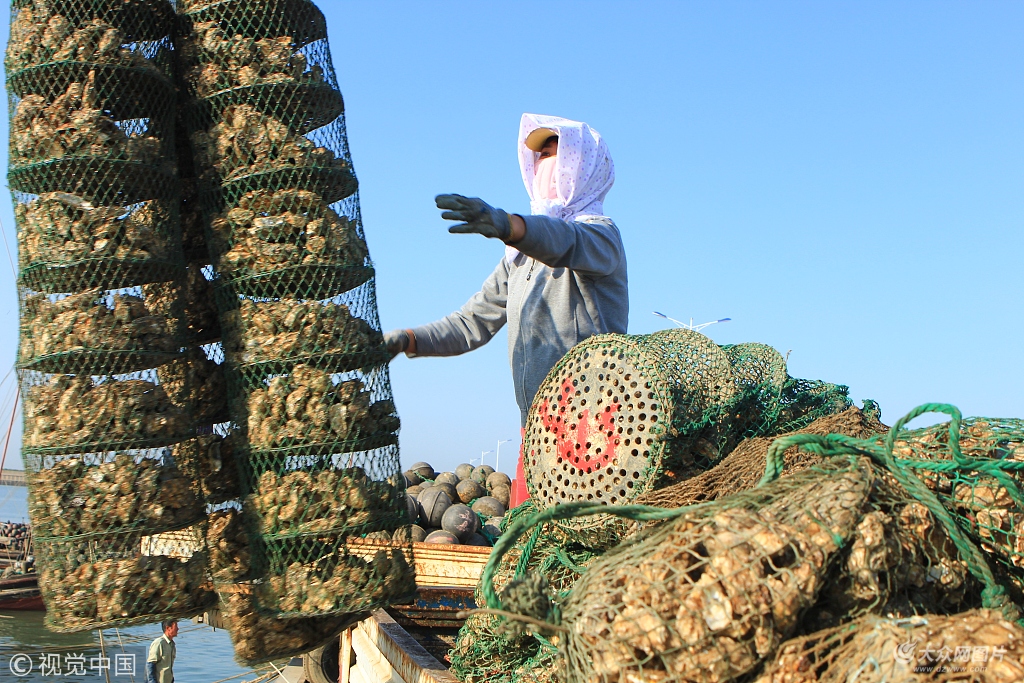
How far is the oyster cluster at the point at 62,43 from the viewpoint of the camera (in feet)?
9.64

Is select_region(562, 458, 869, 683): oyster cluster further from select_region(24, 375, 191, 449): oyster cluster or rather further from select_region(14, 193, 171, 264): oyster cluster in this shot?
select_region(14, 193, 171, 264): oyster cluster

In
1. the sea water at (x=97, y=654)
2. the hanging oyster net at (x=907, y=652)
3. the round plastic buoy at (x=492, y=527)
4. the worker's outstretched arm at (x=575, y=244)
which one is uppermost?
the worker's outstretched arm at (x=575, y=244)

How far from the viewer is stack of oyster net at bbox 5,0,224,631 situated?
2.79 meters

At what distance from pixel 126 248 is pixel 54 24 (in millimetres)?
832

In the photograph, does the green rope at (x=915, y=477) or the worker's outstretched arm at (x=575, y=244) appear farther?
the worker's outstretched arm at (x=575, y=244)

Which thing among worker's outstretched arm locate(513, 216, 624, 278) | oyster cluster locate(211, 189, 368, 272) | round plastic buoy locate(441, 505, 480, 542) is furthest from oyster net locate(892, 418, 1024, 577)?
round plastic buoy locate(441, 505, 480, 542)

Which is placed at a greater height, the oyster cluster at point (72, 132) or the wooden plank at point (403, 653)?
the oyster cluster at point (72, 132)

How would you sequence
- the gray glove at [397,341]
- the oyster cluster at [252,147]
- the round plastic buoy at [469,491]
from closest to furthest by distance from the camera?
1. the oyster cluster at [252,147]
2. the gray glove at [397,341]
3. the round plastic buoy at [469,491]

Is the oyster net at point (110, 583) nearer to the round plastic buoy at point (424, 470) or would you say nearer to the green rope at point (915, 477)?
the green rope at point (915, 477)

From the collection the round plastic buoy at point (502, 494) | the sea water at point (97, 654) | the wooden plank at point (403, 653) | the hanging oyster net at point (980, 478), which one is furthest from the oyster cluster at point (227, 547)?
the sea water at point (97, 654)

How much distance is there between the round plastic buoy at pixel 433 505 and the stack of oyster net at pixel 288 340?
6.35 meters

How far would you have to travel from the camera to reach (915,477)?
1.92m

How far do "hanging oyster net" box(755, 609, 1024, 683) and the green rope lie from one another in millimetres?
140

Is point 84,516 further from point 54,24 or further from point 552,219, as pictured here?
point 552,219
